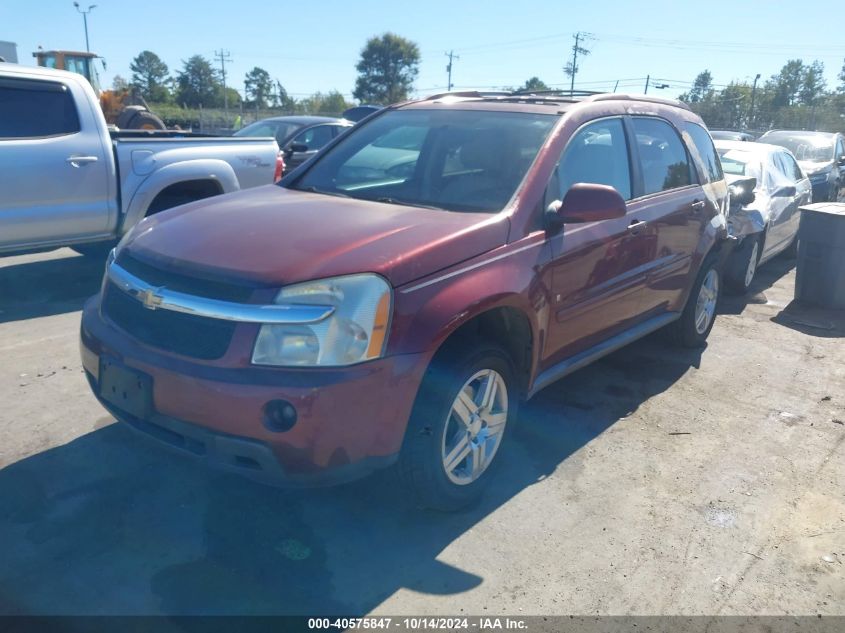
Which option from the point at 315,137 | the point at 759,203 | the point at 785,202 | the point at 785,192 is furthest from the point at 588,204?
the point at 315,137

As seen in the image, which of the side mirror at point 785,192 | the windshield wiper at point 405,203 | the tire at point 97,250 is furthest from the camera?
the side mirror at point 785,192

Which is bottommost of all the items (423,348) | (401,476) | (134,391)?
(401,476)

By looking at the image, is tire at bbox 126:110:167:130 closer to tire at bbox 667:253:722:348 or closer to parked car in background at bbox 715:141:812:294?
parked car in background at bbox 715:141:812:294

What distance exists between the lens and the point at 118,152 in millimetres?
6379

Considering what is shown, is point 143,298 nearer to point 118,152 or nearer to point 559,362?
point 559,362

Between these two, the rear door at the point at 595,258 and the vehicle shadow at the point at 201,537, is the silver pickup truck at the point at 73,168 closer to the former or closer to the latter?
the vehicle shadow at the point at 201,537

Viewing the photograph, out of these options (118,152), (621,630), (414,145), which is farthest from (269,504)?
(118,152)

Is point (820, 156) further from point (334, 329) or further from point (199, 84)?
point (199, 84)

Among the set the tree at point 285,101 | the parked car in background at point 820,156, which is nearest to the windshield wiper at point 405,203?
the parked car in background at point 820,156

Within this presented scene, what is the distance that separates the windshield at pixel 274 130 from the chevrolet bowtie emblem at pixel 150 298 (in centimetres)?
1008

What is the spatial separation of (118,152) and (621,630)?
18.6 ft

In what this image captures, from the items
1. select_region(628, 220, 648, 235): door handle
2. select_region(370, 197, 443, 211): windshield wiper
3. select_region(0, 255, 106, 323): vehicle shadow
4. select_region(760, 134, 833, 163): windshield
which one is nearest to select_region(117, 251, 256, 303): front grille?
select_region(370, 197, 443, 211): windshield wiper

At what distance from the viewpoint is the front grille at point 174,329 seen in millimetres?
2799

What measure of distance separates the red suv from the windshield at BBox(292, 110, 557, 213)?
0.01m
